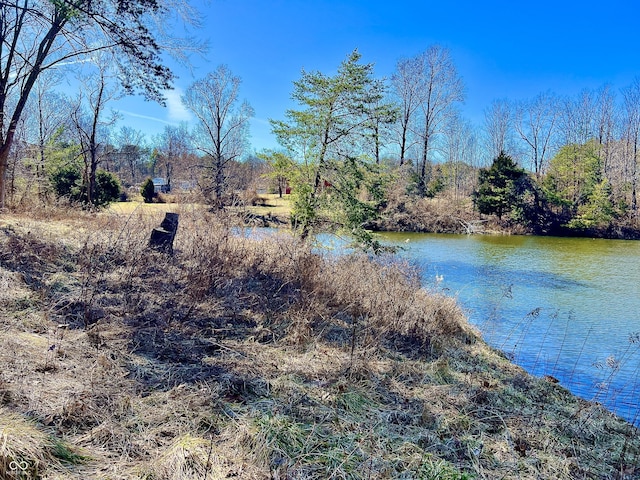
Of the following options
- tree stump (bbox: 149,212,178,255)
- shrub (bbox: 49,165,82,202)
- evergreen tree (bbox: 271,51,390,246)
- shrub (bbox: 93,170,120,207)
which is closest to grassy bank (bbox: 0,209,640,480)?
tree stump (bbox: 149,212,178,255)

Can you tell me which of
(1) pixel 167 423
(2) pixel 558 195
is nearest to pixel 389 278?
(1) pixel 167 423

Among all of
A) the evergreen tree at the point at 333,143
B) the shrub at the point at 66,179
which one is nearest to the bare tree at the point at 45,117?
the shrub at the point at 66,179

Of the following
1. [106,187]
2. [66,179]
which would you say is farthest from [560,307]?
[106,187]

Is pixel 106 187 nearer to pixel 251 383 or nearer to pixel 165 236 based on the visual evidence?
pixel 165 236

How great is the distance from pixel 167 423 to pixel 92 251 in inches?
163

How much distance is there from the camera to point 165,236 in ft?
22.2

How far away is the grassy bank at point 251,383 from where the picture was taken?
239 cm

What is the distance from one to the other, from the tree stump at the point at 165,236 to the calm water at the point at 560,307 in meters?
5.07

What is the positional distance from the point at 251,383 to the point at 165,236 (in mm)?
4199

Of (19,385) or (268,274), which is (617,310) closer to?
(268,274)

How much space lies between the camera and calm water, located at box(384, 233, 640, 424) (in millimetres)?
5727

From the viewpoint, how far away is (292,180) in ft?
41.3

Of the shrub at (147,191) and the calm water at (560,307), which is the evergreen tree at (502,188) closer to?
the calm water at (560,307)

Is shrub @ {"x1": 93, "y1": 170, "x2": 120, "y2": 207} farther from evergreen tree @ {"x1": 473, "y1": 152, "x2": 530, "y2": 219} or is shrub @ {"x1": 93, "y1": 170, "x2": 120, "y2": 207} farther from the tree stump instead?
evergreen tree @ {"x1": 473, "y1": 152, "x2": 530, "y2": 219}
